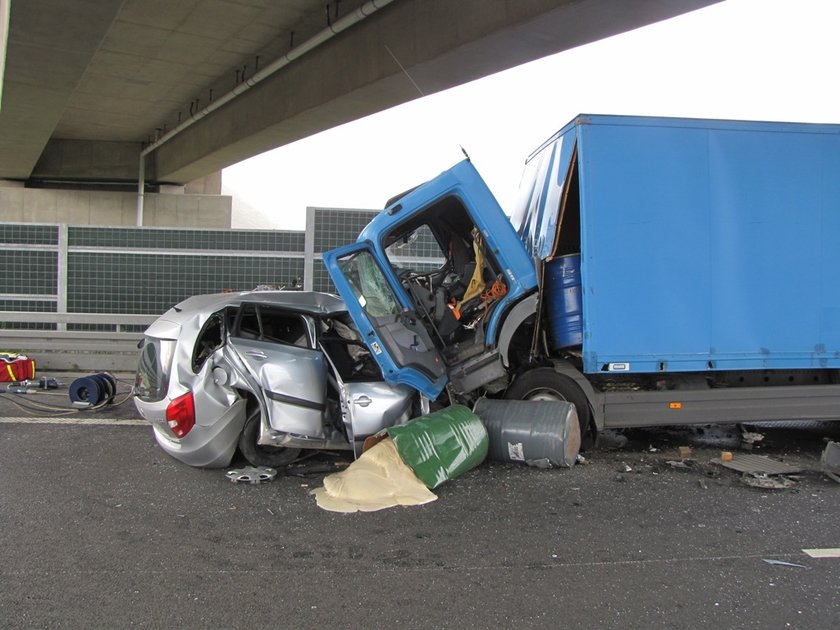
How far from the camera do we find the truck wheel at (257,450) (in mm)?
5027

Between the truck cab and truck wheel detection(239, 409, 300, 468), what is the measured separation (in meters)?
1.12

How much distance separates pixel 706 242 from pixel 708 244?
26mm

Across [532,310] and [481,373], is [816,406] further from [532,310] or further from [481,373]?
[481,373]

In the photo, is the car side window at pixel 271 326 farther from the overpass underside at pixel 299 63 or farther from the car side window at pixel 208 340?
the overpass underside at pixel 299 63

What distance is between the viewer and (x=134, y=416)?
710 centimetres

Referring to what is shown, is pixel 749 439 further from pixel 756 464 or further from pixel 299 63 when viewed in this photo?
pixel 299 63

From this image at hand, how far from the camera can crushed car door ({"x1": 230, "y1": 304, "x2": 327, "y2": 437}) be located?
4.68m

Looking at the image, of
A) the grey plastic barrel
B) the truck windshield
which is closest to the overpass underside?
the truck windshield

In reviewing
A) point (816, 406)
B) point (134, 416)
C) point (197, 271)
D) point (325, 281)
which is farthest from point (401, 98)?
point (816, 406)

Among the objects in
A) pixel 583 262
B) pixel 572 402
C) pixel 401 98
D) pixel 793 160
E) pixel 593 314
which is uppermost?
pixel 401 98

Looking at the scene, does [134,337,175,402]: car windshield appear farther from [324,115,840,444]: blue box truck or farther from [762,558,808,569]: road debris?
[762,558,808,569]: road debris

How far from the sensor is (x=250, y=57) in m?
14.7

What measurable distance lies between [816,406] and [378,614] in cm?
479

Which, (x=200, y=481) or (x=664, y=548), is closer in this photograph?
(x=664, y=548)
